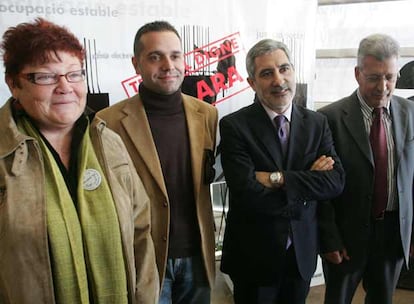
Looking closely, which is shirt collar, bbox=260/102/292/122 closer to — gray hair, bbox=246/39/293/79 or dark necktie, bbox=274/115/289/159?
dark necktie, bbox=274/115/289/159

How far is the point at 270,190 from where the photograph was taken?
5.08 feet

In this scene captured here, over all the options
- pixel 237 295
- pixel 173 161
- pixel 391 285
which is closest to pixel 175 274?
pixel 237 295

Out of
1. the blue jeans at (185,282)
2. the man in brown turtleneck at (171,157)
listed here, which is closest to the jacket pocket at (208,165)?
the man in brown turtleneck at (171,157)

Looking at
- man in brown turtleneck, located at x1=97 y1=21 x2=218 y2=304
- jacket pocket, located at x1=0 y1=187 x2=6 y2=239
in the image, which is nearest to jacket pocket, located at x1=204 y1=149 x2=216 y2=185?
man in brown turtleneck, located at x1=97 y1=21 x2=218 y2=304

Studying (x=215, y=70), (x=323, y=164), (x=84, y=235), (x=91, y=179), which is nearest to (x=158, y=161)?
(x=91, y=179)

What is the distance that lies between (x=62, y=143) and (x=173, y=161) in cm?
49

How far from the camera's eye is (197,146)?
164cm

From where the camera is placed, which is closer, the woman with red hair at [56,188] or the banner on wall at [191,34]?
the woman with red hair at [56,188]

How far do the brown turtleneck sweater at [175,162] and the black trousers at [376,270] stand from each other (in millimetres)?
799

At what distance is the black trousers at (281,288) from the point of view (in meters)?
1.64

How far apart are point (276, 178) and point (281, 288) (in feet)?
1.74

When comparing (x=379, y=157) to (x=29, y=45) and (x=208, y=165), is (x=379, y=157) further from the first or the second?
(x=29, y=45)

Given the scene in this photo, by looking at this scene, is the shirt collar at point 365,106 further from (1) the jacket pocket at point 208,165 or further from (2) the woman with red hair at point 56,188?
(2) the woman with red hair at point 56,188

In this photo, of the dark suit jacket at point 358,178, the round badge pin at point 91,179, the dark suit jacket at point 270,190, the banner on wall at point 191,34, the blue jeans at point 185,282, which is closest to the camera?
the round badge pin at point 91,179
